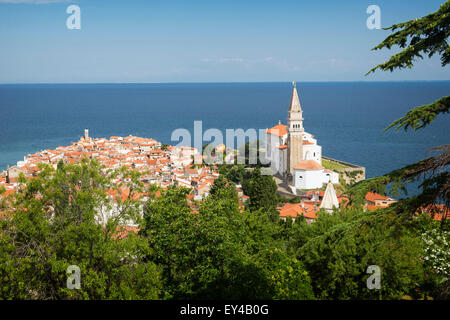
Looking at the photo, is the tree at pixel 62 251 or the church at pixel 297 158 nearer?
the tree at pixel 62 251

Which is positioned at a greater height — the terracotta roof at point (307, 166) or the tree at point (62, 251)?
the tree at point (62, 251)

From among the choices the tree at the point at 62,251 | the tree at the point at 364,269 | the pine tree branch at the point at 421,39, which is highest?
the pine tree branch at the point at 421,39

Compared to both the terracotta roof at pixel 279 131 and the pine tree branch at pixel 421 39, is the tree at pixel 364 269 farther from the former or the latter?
the terracotta roof at pixel 279 131

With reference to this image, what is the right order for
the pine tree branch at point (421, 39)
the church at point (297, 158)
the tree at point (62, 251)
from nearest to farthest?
the pine tree branch at point (421, 39)
the tree at point (62, 251)
the church at point (297, 158)

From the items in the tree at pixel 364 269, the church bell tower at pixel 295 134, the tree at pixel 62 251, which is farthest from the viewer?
the church bell tower at pixel 295 134

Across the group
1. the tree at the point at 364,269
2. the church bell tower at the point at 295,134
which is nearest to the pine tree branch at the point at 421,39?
the tree at the point at 364,269

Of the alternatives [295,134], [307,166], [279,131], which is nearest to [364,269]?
[307,166]

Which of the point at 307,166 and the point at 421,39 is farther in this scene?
the point at 307,166

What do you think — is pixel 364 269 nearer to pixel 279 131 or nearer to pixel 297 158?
pixel 297 158
